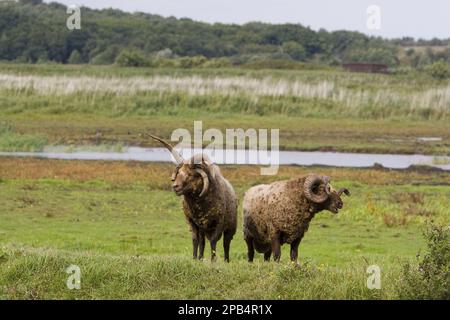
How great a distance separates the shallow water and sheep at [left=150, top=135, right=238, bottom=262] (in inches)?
853

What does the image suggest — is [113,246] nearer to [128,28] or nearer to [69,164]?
[69,164]

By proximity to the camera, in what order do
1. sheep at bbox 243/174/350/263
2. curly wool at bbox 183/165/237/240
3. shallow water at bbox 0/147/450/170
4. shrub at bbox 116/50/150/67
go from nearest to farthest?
sheep at bbox 243/174/350/263, curly wool at bbox 183/165/237/240, shallow water at bbox 0/147/450/170, shrub at bbox 116/50/150/67

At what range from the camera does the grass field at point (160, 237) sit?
12.4 m

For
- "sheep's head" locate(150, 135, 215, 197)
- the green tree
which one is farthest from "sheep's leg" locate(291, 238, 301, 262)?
the green tree

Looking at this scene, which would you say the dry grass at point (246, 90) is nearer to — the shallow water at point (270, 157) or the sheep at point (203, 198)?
the shallow water at point (270, 157)

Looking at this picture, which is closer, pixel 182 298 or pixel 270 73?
pixel 182 298

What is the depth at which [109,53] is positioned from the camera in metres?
105

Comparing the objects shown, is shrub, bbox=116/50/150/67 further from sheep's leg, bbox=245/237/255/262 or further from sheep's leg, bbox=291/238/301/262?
sheep's leg, bbox=291/238/301/262

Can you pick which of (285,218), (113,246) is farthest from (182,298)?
(113,246)

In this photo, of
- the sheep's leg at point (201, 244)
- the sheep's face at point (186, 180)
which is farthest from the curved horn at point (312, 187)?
the sheep's leg at point (201, 244)

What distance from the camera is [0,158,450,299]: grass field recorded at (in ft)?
40.6

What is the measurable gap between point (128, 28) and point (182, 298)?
11307 centimetres

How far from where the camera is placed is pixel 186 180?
14359 millimetres

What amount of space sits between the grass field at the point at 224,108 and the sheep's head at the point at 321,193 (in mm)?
30759
